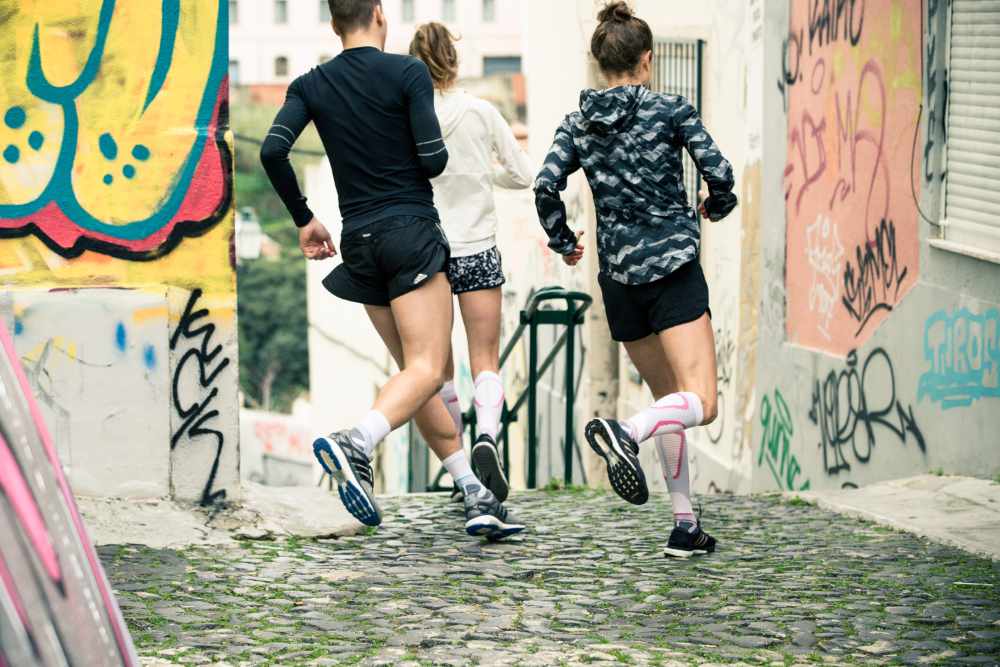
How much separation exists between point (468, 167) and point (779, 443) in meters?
4.73

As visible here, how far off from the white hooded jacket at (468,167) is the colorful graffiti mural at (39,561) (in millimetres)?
3594

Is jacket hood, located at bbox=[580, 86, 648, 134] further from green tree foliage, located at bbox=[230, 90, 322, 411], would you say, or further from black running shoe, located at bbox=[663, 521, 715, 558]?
green tree foliage, located at bbox=[230, 90, 322, 411]

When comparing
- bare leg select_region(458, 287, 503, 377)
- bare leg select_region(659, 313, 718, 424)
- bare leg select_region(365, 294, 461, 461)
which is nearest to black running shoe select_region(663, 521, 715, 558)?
bare leg select_region(659, 313, 718, 424)

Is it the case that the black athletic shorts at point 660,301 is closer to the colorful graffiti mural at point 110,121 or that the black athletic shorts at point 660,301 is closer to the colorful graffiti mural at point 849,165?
the colorful graffiti mural at point 110,121

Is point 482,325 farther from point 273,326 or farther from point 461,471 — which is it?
point 273,326

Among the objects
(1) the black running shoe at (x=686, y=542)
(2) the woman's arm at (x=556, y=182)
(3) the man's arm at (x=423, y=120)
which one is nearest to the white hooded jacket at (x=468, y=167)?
(2) the woman's arm at (x=556, y=182)

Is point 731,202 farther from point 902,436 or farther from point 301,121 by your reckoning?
point 902,436

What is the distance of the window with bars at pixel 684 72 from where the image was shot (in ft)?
40.6

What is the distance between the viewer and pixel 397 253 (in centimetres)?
520

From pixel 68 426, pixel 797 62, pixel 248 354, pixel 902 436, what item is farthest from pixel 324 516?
pixel 248 354

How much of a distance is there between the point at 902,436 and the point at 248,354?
56.6 meters

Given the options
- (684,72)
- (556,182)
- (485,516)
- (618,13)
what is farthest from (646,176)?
(684,72)

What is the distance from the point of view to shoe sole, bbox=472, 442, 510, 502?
5551mm

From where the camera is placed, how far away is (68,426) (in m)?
5.70
